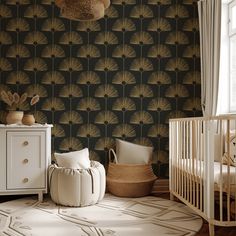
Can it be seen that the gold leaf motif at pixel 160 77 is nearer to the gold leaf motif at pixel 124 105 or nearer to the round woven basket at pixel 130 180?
the gold leaf motif at pixel 124 105

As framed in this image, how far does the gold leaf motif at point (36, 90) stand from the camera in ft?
12.6

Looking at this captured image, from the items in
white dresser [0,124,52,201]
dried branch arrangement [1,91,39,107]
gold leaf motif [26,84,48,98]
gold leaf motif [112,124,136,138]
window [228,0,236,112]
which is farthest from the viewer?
gold leaf motif [112,124,136,138]

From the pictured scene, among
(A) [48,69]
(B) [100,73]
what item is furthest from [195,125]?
(A) [48,69]

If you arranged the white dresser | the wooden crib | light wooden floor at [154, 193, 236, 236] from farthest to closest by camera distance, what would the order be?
the white dresser → light wooden floor at [154, 193, 236, 236] → the wooden crib

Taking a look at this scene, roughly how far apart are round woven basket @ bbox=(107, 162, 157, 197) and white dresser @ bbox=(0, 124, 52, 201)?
28.4 inches

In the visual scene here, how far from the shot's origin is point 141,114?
3.97m

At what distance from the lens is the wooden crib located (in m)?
2.25

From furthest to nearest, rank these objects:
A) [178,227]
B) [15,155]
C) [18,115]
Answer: [18,115], [15,155], [178,227]

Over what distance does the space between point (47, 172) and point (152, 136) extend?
4.23 ft

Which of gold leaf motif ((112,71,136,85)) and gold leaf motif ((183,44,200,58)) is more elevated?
gold leaf motif ((183,44,200,58))

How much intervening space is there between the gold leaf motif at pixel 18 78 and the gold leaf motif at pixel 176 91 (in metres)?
1.58

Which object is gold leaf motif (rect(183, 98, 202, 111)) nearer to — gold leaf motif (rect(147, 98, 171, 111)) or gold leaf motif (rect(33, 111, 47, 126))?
gold leaf motif (rect(147, 98, 171, 111))

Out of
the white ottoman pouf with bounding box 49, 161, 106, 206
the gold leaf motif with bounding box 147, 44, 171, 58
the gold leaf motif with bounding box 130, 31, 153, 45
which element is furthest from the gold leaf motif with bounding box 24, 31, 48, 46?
the white ottoman pouf with bounding box 49, 161, 106, 206

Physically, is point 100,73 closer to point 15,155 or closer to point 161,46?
point 161,46
